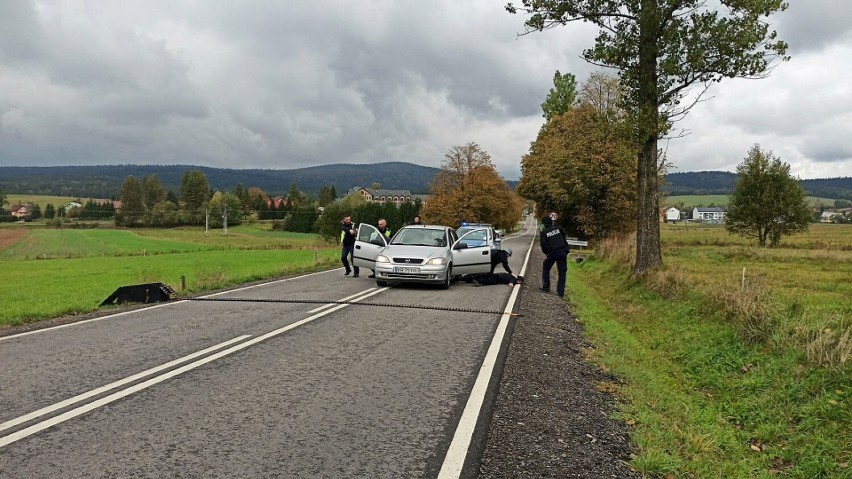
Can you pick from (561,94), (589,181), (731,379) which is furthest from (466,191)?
(731,379)

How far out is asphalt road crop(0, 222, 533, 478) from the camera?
368 centimetres

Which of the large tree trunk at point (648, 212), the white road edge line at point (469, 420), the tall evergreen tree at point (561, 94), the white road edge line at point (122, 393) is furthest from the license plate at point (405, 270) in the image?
the tall evergreen tree at point (561, 94)

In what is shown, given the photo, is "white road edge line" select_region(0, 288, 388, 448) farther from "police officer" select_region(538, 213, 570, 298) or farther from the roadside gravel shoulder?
"police officer" select_region(538, 213, 570, 298)

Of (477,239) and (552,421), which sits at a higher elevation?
(477,239)

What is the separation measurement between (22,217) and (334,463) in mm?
136421

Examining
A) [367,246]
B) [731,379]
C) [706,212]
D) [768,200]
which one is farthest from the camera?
[706,212]

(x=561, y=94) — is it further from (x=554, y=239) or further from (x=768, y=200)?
(x=554, y=239)

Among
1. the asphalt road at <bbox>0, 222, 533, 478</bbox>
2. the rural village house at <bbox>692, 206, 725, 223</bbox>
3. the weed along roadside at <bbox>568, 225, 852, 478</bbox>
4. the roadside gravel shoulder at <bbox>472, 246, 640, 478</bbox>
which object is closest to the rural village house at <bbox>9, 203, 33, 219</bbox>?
the asphalt road at <bbox>0, 222, 533, 478</bbox>

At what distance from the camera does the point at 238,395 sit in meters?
5.04

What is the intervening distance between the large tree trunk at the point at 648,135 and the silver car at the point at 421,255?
174 inches

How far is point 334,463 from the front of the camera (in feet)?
12.0

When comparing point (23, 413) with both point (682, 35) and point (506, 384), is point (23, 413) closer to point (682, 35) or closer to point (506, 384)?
point (506, 384)

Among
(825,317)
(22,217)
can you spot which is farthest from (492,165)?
(22,217)

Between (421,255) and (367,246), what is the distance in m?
2.76
